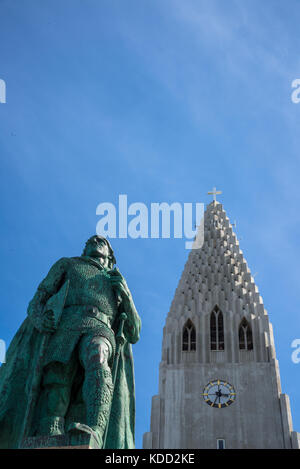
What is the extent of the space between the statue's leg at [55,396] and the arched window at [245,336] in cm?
4959

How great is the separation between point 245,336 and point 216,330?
273 centimetres

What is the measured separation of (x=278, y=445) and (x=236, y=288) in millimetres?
18258

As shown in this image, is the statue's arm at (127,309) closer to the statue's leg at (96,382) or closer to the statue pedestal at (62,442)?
the statue's leg at (96,382)

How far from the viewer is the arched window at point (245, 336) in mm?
56194

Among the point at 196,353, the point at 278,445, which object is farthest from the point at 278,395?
the point at 196,353

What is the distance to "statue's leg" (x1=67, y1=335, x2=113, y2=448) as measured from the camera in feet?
23.4

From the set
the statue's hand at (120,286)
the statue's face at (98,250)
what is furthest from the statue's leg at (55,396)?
the statue's face at (98,250)

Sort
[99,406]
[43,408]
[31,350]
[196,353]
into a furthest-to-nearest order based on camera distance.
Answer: [196,353] → [31,350] → [43,408] → [99,406]

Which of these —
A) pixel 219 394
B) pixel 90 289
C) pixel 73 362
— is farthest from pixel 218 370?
pixel 73 362

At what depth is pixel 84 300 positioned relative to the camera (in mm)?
8539

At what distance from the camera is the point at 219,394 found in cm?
5184

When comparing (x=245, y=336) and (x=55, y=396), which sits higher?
(x=245, y=336)

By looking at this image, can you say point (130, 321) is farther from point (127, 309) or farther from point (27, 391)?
point (27, 391)
